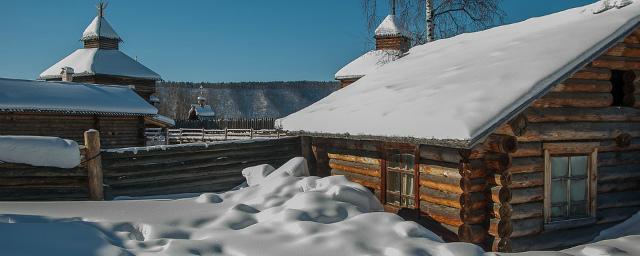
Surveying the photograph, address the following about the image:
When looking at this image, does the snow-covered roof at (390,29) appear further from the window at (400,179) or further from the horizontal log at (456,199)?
the horizontal log at (456,199)

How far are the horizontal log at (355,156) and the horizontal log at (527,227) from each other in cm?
270

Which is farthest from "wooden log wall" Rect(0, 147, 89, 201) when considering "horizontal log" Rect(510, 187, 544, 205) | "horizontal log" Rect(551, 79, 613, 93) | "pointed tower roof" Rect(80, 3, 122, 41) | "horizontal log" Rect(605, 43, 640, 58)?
"pointed tower roof" Rect(80, 3, 122, 41)

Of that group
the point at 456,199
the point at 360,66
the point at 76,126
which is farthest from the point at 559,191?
the point at 360,66

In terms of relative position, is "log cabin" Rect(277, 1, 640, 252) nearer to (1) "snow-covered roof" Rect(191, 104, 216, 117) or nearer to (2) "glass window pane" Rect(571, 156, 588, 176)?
(2) "glass window pane" Rect(571, 156, 588, 176)

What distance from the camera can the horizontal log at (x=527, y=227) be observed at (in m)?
6.91

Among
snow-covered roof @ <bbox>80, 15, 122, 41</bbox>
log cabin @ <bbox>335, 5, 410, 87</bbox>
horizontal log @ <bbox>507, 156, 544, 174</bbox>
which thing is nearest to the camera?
horizontal log @ <bbox>507, 156, 544, 174</bbox>

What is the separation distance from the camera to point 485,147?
6758mm

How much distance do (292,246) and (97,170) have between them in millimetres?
5643

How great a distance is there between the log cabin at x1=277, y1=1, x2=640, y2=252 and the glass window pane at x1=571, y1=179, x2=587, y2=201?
0.02 m

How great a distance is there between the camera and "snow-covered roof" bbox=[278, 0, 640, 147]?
6.29 metres

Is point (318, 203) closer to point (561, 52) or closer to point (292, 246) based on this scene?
point (292, 246)

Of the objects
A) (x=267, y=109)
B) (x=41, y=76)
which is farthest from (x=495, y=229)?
(x=267, y=109)

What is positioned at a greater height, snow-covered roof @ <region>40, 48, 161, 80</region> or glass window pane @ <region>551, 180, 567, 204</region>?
snow-covered roof @ <region>40, 48, 161, 80</region>

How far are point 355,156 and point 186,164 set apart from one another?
13.4 ft
